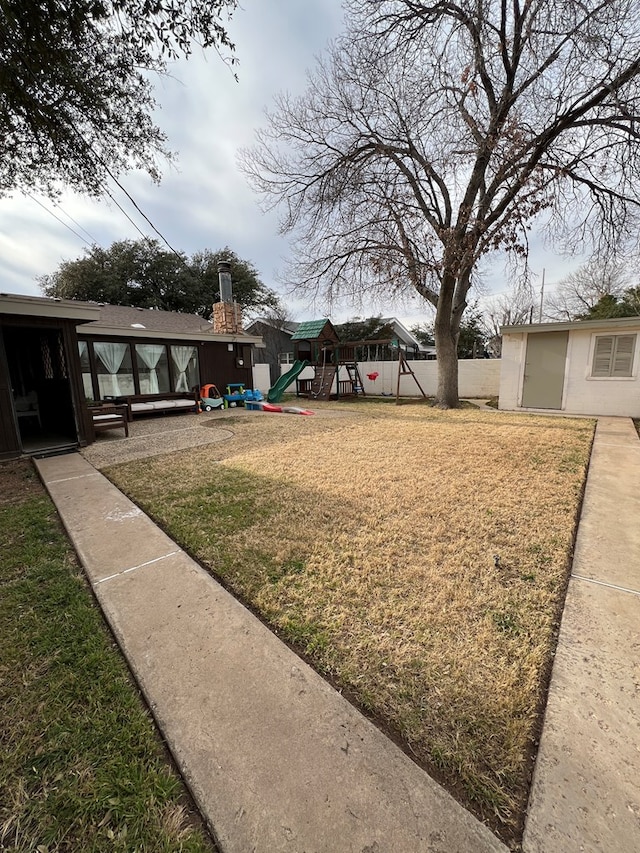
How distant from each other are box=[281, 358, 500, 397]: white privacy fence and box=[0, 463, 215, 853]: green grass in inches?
510

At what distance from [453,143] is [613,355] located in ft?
20.1

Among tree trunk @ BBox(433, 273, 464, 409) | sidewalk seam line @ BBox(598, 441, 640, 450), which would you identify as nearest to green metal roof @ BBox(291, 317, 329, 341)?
tree trunk @ BBox(433, 273, 464, 409)

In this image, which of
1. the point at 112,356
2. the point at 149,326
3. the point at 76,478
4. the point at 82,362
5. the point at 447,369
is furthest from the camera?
the point at 149,326

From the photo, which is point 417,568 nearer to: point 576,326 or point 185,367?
point 576,326

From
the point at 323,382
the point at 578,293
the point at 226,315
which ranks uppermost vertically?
the point at 578,293

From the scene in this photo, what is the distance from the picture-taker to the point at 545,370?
9.18 metres

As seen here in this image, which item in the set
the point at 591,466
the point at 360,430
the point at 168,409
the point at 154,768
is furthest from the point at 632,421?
the point at 168,409

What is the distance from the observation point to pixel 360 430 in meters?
7.07

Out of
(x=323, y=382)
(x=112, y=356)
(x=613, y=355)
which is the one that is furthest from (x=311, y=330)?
(x=613, y=355)

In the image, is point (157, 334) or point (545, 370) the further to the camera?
point (157, 334)

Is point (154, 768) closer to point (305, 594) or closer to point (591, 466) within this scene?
point (305, 594)

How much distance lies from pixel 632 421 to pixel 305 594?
9046 millimetres

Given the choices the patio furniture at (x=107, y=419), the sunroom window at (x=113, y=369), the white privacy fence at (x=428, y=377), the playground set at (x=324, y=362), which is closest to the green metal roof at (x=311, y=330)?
the playground set at (x=324, y=362)

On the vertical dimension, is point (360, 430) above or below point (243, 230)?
below
